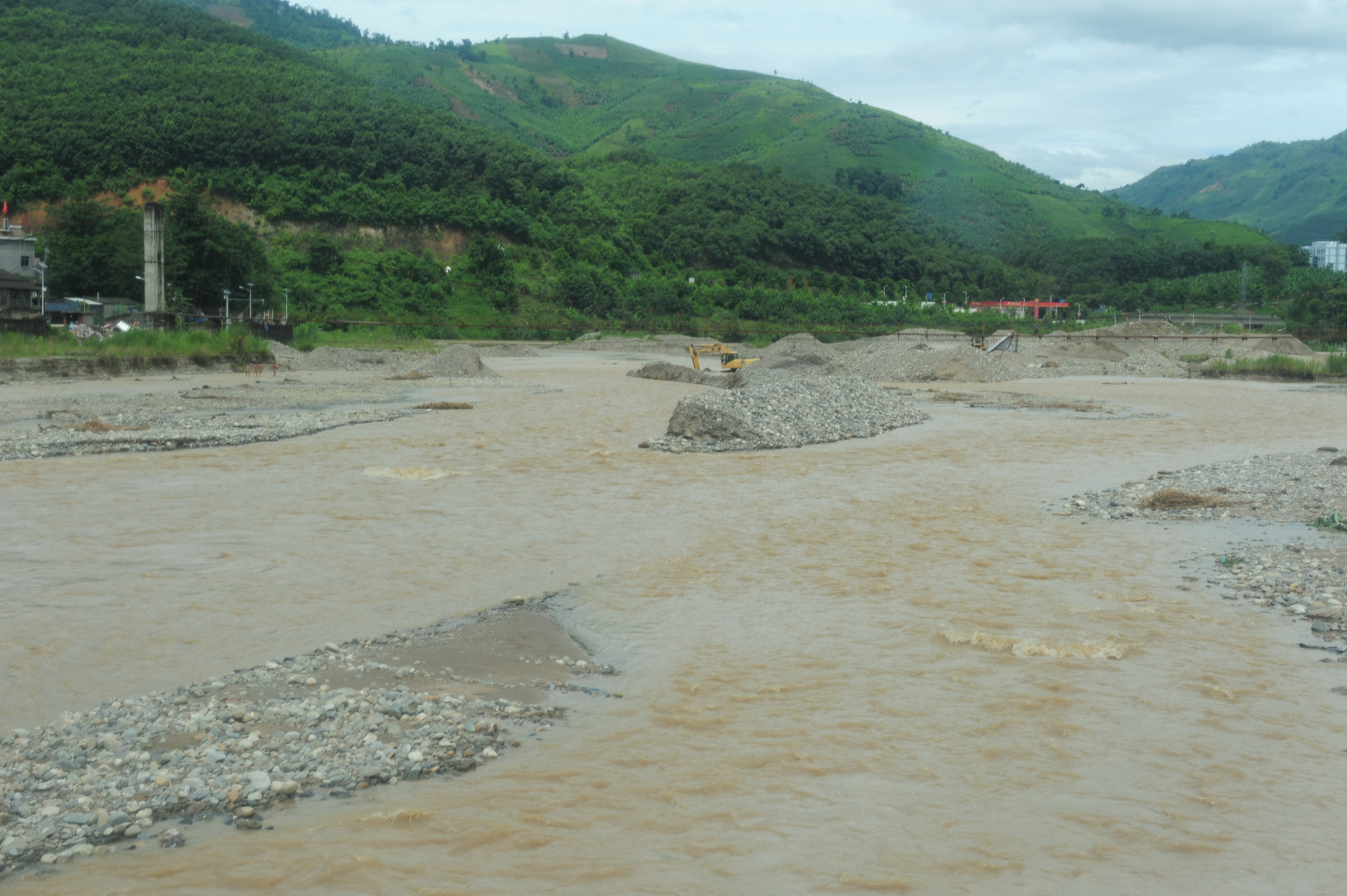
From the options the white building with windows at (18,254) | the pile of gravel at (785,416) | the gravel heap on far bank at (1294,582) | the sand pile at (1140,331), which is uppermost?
the white building with windows at (18,254)

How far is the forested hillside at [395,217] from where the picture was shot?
8944 cm

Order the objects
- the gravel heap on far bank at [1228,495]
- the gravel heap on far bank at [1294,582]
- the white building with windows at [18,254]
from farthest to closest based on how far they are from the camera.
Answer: the white building with windows at [18,254]
the gravel heap on far bank at [1228,495]
the gravel heap on far bank at [1294,582]

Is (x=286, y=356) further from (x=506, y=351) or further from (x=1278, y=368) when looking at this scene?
(x=1278, y=368)

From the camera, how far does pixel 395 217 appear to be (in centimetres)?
10544

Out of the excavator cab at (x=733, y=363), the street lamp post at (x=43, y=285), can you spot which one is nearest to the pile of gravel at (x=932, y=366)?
the excavator cab at (x=733, y=363)

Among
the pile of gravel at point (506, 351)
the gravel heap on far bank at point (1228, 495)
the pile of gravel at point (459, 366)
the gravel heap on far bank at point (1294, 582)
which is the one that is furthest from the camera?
the pile of gravel at point (506, 351)

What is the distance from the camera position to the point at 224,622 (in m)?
8.12

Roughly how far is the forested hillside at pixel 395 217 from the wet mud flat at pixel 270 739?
69015mm

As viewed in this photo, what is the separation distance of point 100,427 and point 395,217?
9052 centimetres

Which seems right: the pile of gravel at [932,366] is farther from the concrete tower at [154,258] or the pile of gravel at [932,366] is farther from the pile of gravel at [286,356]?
the concrete tower at [154,258]

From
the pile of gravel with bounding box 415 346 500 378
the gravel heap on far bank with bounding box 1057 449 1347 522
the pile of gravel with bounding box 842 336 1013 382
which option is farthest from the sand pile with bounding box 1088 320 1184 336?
the gravel heap on far bank with bounding box 1057 449 1347 522

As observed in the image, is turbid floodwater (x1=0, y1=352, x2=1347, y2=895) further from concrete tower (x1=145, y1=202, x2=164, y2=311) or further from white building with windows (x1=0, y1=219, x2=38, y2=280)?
white building with windows (x1=0, y1=219, x2=38, y2=280)

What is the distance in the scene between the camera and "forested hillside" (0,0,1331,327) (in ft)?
293

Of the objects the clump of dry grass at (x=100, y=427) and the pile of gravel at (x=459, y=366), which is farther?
the pile of gravel at (x=459, y=366)
